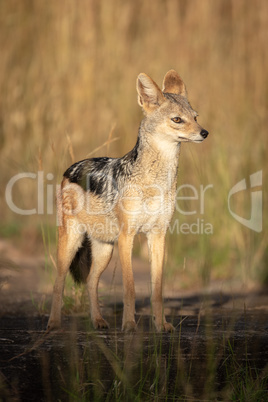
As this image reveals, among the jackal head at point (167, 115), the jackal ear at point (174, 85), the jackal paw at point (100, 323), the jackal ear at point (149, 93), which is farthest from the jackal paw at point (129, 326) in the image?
the jackal ear at point (174, 85)

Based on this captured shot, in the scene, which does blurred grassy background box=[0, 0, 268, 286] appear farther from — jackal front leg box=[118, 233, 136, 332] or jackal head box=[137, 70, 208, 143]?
jackal front leg box=[118, 233, 136, 332]

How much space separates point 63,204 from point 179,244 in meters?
2.18

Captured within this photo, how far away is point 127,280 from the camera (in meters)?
4.87

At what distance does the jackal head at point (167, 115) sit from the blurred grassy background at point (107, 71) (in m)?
2.70

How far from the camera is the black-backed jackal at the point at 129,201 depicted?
4902 mm

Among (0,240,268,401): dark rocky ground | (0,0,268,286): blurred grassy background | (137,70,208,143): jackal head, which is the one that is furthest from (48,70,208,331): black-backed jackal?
(0,0,268,286): blurred grassy background

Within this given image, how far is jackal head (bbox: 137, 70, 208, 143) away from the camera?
191 inches

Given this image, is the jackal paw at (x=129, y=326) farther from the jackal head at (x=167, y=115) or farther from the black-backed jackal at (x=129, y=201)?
the jackal head at (x=167, y=115)

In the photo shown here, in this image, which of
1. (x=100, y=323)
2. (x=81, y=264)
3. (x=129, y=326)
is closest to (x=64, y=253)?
(x=81, y=264)

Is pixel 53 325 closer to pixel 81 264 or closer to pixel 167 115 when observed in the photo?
pixel 81 264

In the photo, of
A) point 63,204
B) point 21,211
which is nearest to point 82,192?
point 63,204

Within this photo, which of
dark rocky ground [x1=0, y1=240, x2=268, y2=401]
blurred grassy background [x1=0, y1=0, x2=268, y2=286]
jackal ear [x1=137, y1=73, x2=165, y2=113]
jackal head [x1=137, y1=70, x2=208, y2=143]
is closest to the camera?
dark rocky ground [x1=0, y1=240, x2=268, y2=401]

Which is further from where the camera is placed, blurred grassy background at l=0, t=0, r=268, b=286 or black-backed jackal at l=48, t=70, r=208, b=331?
blurred grassy background at l=0, t=0, r=268, b=286

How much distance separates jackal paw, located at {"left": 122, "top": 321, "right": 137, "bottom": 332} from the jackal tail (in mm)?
897
